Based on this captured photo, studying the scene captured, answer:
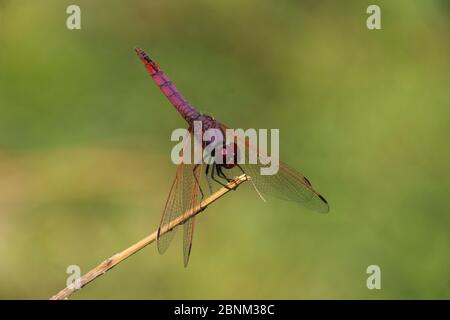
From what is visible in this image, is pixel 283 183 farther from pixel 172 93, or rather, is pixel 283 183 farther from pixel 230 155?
pixel 172 93

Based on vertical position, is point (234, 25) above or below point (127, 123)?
above

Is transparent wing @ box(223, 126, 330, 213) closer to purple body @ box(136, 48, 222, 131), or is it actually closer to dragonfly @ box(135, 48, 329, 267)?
dragonfly @ box(135, 48, 329, 267)

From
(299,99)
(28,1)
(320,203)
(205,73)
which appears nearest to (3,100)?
(28,1)

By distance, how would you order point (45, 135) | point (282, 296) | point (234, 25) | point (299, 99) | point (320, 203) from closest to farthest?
point (320, 203)
point (282, 296)
point (45, 135)
point (299, 99)
point (234, 25)

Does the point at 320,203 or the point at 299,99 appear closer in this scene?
the point at 320,203

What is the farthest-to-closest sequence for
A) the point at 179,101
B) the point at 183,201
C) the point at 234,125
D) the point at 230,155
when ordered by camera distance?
the point at 234,125 < the point at 179,101 < the point at 230,155 < the point at 183,201

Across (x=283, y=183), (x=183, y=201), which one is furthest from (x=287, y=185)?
(x=183, y=201)

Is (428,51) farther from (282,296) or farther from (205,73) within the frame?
(282,296)
